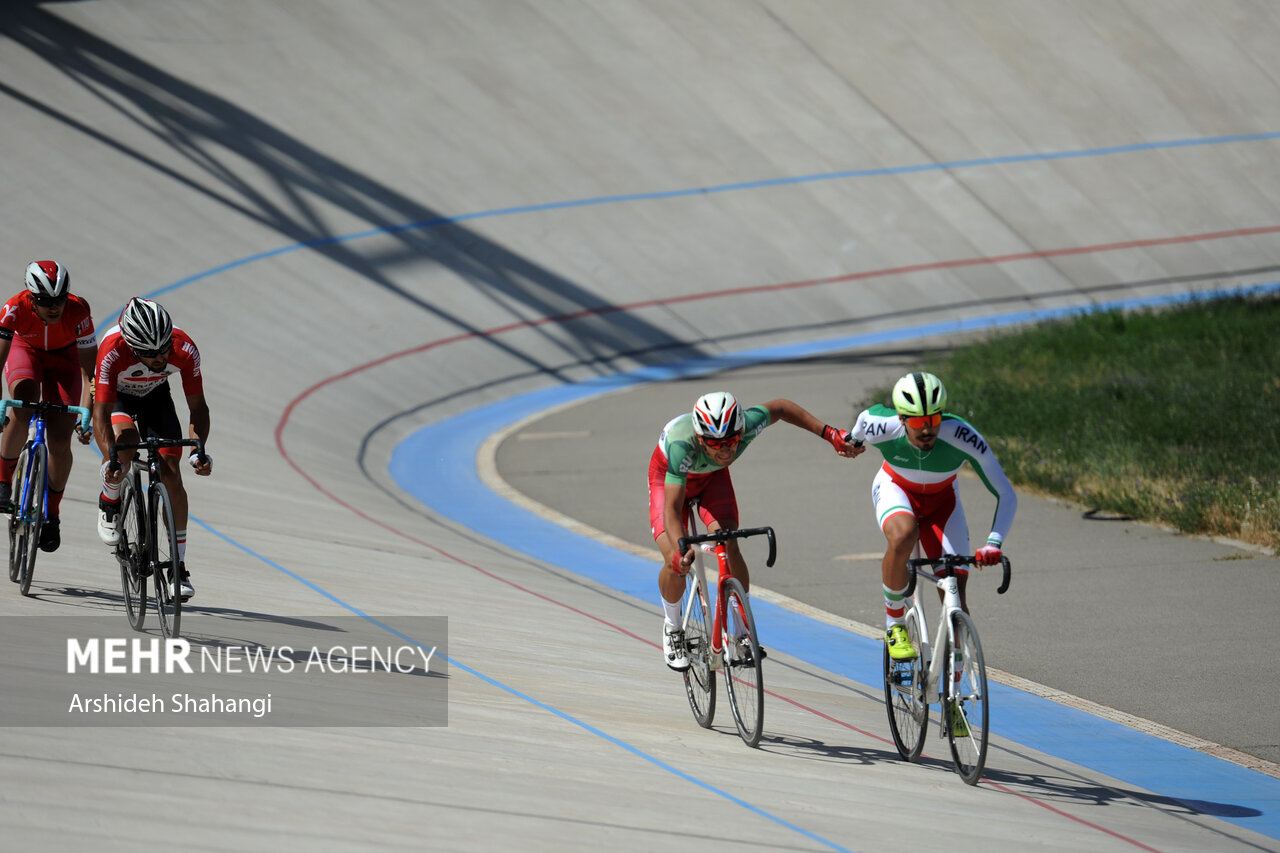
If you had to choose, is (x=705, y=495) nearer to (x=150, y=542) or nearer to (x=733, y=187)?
(x=150, y=542)

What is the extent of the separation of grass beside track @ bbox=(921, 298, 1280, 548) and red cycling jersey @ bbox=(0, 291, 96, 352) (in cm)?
676

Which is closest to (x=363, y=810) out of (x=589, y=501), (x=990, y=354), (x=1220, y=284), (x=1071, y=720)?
(x=1071, y=720)

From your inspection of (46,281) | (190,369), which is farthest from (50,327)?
(190,369)

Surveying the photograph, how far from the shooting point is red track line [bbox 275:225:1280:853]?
20.9ft

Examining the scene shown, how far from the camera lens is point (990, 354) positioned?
49.3 feet

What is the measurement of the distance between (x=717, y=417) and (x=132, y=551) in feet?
8.25

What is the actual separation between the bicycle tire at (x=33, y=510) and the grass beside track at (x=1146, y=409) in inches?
271

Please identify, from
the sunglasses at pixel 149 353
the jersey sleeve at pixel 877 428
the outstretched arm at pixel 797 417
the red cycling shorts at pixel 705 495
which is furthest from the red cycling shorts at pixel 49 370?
the jersey sleeve at pixel 877 428

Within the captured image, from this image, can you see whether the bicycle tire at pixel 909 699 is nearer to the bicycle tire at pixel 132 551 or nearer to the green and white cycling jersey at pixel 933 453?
the green and white cycling jersey at pixel 933 453

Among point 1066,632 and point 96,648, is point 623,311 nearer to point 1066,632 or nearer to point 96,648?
point 1066,632

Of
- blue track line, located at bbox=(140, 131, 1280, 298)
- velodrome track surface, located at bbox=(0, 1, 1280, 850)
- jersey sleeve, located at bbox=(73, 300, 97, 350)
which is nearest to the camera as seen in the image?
velodrome track surface, located at bbox=(0, 1, 1280, 850)

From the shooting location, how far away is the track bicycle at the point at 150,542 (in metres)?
5.61

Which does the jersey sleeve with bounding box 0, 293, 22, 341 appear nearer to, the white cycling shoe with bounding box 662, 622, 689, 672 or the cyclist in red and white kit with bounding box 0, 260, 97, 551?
the cyclist in red and white kit with bounding box 0, 260, 97, 551

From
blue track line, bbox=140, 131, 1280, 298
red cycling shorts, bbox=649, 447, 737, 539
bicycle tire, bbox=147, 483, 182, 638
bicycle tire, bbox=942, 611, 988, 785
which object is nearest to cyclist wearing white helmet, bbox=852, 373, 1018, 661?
bicycle tire, bbox=942, 611, 988, 785
